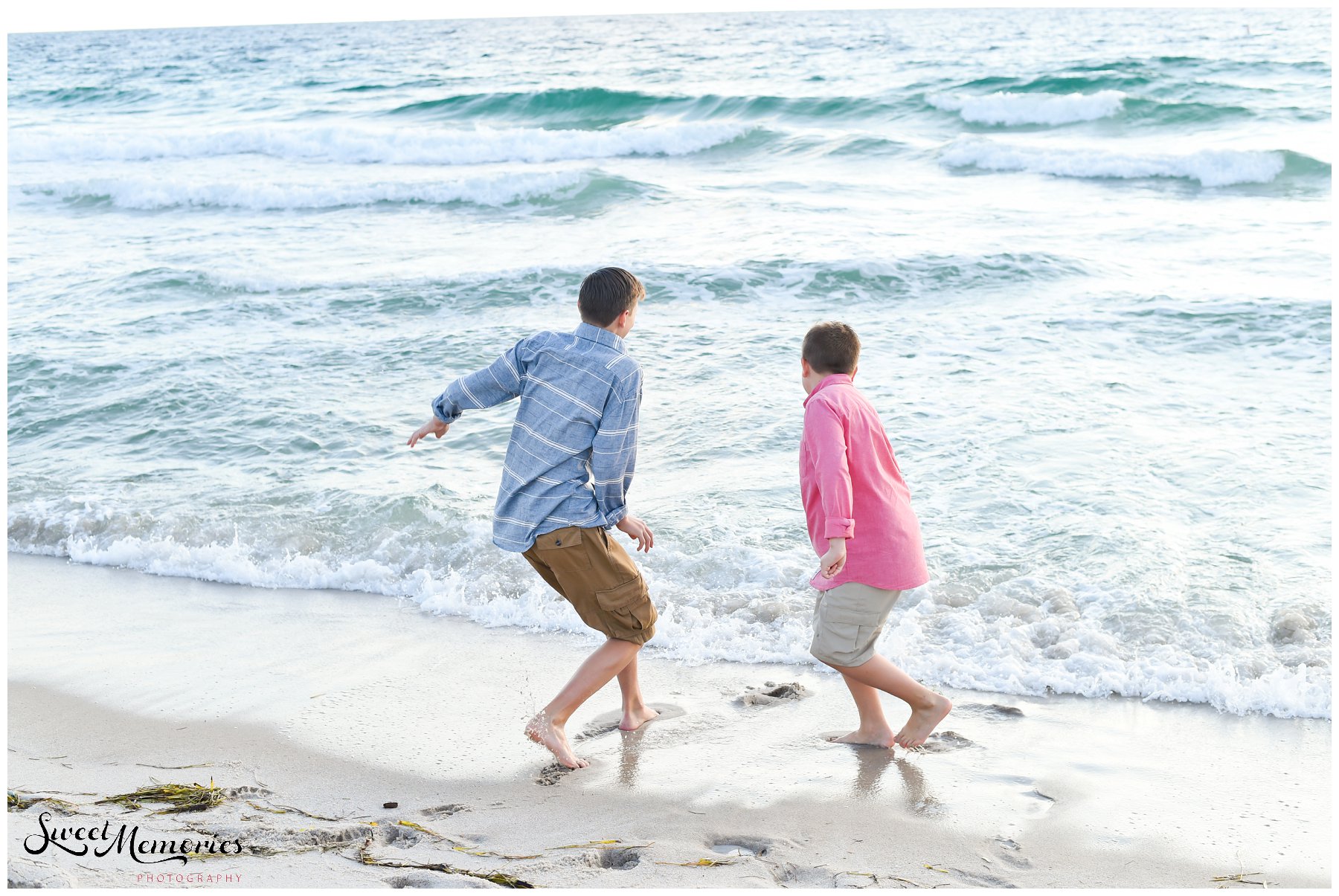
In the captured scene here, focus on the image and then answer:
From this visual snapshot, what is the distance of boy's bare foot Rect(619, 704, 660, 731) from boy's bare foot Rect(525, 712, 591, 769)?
27cm

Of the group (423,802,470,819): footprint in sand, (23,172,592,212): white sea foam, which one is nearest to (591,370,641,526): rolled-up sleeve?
(423,802,470,819): footprint in sand

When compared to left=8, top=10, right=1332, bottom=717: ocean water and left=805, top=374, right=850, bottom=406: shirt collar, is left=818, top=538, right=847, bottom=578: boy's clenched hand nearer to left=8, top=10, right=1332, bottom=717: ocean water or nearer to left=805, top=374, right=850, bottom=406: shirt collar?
left=805, top=374, right=850, bottom=406: shirt collar

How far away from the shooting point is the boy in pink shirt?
3020mm

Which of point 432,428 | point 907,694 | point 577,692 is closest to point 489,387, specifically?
point 432,428

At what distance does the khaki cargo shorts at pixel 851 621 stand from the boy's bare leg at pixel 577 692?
604 mm

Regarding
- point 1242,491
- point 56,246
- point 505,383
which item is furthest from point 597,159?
point 505,383

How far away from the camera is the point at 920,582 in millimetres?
3271

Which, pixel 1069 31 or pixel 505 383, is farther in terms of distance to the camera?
pixel 1069 31

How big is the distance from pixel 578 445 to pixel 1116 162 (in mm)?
14288

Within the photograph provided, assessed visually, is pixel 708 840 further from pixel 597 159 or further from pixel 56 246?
pixel 597 159

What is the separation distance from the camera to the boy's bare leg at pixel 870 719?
3.48 m

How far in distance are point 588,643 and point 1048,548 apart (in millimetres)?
2308

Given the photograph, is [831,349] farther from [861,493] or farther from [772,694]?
[772,694]

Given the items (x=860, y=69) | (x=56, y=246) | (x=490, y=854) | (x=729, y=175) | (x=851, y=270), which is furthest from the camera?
(x=860, y=69)
